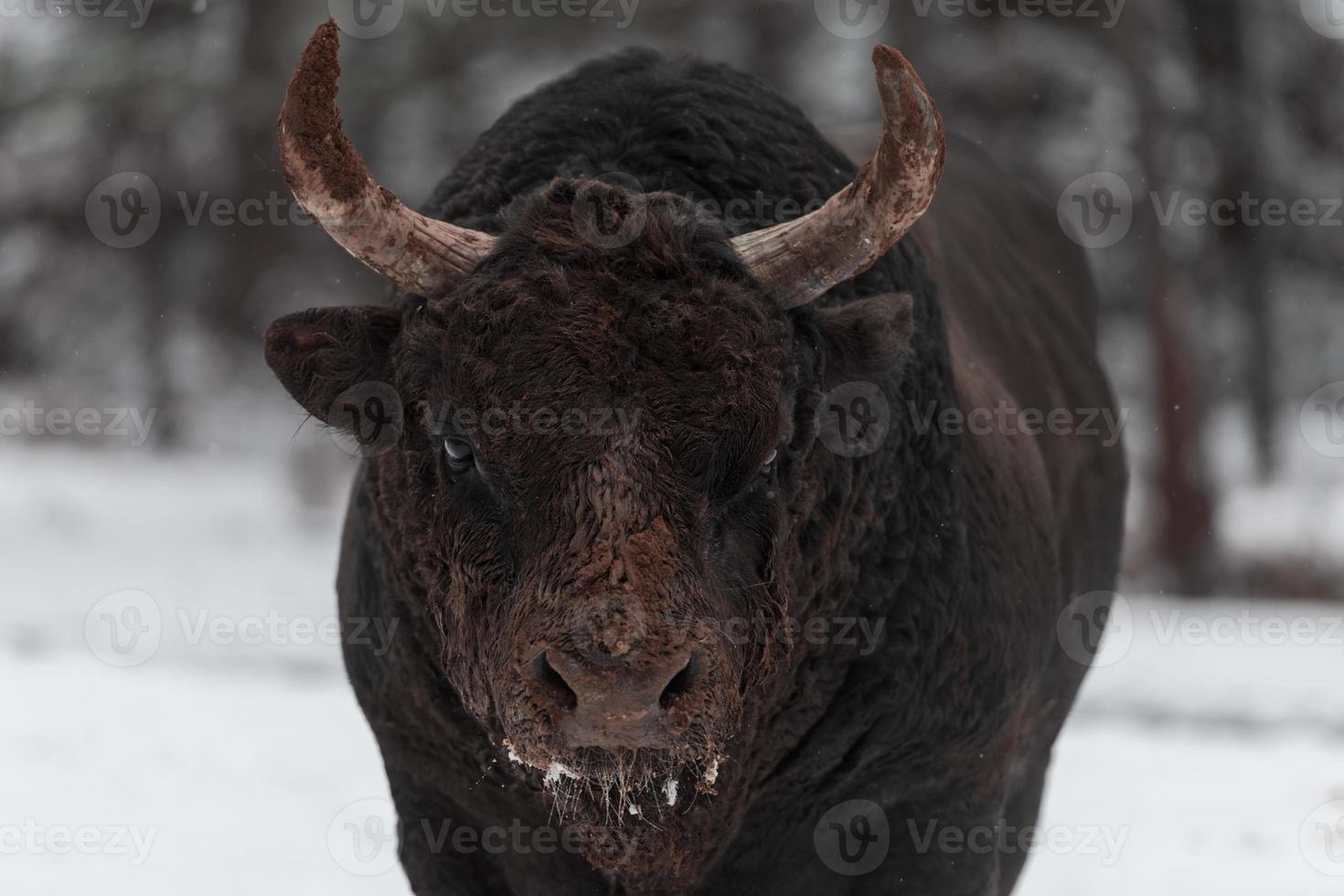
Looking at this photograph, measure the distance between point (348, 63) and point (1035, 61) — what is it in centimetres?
776

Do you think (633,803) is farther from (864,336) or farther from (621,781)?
(864,336)

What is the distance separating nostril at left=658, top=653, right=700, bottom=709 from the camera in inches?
114

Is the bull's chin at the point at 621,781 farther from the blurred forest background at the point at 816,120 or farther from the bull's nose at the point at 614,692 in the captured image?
the blurred forest background at the point at 816,120

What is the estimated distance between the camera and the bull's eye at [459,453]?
10.8ft

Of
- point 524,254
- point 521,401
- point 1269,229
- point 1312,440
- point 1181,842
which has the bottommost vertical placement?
point 1312,440

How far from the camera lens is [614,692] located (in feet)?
9.11

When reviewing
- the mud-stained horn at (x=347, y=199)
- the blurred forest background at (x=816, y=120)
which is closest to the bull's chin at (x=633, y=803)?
the mud-stained horn at (x=347, y=199)

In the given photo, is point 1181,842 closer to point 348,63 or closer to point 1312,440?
point 348,63

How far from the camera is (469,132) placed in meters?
18.2

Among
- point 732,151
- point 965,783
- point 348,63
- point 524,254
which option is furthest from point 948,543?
point 348,63

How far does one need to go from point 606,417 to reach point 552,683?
0.51 meters

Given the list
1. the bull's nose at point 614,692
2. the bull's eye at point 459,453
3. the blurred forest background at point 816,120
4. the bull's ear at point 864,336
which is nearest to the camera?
the bull's nose at point 614,692

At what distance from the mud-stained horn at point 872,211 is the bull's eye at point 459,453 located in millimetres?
699

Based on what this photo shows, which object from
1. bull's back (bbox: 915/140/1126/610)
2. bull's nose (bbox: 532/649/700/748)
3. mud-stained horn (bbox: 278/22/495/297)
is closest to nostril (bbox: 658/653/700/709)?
bull's nose (bbox: 532/649/700/748)
